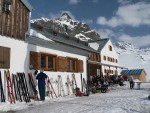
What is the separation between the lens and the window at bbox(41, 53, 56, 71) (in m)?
16.2

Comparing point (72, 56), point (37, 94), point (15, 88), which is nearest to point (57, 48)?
point (72, 56)

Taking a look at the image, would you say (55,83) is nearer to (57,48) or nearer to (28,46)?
(57,48)

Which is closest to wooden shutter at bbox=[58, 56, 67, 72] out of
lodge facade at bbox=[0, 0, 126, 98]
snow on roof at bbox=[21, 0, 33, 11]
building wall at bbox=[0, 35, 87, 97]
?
lodge facade at bbox=[0, 0, 126, 98]

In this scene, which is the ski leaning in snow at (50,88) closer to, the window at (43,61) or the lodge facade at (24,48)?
the lodge facade at (24,48)

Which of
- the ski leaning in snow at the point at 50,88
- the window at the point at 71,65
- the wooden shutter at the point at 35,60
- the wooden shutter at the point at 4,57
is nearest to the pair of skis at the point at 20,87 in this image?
the wooden shutter at the point at 4,57

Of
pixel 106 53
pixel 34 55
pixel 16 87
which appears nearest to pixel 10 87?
pixel 16 87

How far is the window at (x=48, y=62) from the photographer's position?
16222 mm

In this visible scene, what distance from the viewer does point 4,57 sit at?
13.0 metres

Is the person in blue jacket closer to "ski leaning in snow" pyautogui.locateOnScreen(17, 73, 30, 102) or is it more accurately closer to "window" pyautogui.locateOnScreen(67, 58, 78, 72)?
"ski leaning in snow" pyautogui.locateOnScreen(17, 73, 30, 102)

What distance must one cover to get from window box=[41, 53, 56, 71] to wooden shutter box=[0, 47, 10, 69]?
3.18 metres

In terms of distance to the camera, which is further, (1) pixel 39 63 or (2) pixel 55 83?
(2) pixel 55 83

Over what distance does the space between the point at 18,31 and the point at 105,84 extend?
1041 centimetres

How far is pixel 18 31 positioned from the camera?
14.1 meters

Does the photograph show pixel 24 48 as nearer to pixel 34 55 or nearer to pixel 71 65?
pixel 34 55
